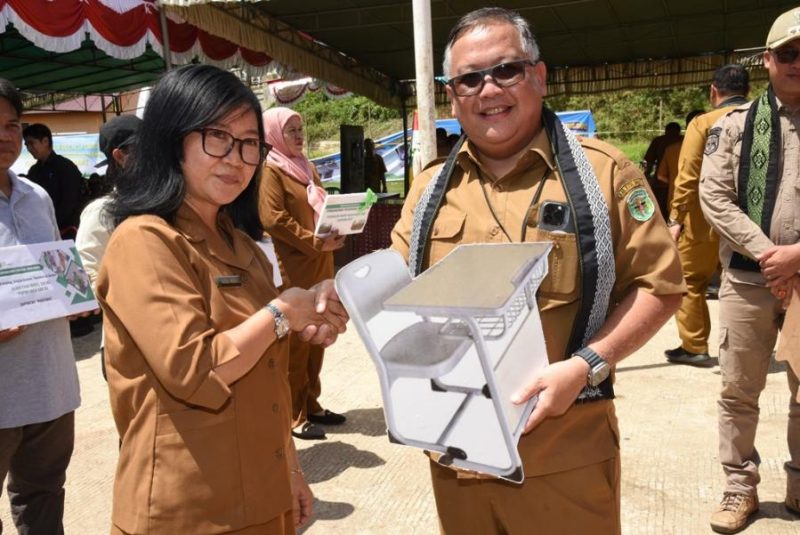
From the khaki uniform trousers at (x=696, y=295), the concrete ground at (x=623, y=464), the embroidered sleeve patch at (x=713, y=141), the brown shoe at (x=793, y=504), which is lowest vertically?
the concrete ground at (x=623, y=464)

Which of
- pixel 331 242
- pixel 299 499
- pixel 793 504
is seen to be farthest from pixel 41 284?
pixel 793 504

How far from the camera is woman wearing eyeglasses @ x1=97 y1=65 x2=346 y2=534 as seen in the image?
1.42 m

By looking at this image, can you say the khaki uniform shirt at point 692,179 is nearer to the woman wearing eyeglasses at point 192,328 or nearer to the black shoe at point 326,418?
the black shoe at point 326,418

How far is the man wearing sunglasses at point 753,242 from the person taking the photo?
2678 mm

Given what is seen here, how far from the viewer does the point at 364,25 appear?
9.71m

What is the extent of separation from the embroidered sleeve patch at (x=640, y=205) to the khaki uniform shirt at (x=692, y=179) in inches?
99.2

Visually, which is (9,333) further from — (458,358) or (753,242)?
(753,242)

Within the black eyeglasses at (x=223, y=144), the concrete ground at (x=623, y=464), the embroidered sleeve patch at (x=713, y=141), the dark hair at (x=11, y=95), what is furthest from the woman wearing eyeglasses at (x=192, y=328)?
the embroidered sleeve patch at (x=713, y=141)

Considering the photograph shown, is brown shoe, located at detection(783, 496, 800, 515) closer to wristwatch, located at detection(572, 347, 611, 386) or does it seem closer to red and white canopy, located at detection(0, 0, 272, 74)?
wristwatch, located at detection(572, 347, 611, 386)

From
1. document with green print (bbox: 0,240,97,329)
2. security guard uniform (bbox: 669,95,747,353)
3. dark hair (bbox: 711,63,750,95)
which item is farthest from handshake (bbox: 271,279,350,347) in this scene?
dark hair (bbox: 711,63,750,95)

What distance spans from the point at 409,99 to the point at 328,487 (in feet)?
39.9

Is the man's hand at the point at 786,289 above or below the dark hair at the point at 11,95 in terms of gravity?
below

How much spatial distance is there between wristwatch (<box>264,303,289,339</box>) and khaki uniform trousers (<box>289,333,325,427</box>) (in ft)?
8.04

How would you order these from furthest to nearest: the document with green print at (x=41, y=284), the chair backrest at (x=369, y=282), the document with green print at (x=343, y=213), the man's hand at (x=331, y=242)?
the man's hand at (x=331, y=242) → the document with green print at (x=343, y=213) → the document with green print at (x=41, y=284) → the chair backrest at (x=369, y=282)
